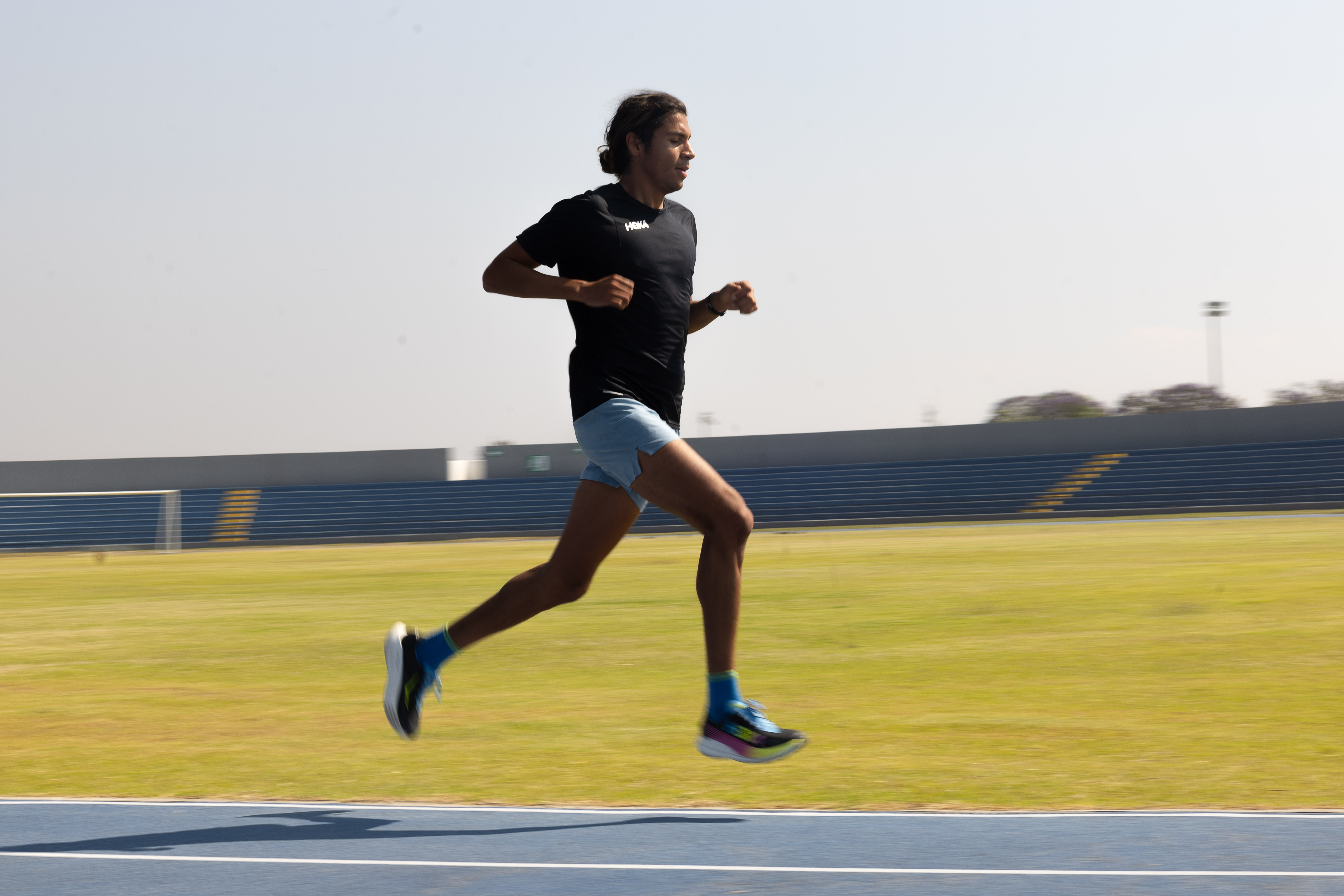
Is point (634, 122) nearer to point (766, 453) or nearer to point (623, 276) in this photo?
point (623, 276)

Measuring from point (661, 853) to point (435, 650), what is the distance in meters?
1.37

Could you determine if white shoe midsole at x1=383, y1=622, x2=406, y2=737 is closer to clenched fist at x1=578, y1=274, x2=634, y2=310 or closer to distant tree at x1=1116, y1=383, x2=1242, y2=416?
clenched fist at x1=578, y1=274, x2=634, y2=310

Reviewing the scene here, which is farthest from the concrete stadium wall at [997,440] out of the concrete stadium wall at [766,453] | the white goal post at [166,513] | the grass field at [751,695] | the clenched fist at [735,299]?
the clenched fist at [735,299]

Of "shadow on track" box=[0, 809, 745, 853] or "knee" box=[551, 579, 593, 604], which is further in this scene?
"knee" box=[551, 579, 593, 604]

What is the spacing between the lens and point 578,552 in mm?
4652

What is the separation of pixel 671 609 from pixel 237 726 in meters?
6.78

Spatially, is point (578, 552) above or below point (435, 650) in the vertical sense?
above

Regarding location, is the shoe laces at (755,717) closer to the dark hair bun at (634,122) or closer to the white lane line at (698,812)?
the white lane line at (698,812)

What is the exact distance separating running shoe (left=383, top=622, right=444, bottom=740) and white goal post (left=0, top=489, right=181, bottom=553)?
35038mm

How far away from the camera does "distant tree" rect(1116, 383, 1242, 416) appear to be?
5878 cm

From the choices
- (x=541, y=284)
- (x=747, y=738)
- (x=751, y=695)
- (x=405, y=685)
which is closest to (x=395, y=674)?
(x=405, y=685)

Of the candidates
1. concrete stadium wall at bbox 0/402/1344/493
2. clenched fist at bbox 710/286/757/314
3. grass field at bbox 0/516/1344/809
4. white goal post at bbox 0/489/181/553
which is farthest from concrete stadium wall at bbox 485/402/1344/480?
clenched fist at bbox 710/286/757/314

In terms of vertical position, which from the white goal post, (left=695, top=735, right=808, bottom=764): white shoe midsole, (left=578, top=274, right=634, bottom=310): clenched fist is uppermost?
(left=578, top=274, right=634, bottom=310): clenched fist

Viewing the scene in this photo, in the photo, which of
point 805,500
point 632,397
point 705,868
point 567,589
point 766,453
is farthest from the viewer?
point 766,453
